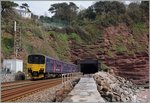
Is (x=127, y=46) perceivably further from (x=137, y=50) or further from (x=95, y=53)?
(x=95, y=53)

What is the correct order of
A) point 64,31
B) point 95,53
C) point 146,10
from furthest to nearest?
point 146,10, point 64,31, point 95,53

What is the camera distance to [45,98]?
1994 cm

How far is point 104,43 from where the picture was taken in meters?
75.1

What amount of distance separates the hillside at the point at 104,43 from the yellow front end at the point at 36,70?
2620 centimetres

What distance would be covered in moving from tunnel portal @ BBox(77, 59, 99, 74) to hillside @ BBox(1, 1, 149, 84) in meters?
1.23

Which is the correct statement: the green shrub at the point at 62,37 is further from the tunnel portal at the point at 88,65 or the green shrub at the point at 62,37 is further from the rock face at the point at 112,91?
the rock face at the point at 112,91

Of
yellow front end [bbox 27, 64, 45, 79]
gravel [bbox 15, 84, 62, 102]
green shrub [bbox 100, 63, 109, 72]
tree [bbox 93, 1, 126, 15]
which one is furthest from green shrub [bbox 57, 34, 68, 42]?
gravel [bbox 15, 84, 62, 102]

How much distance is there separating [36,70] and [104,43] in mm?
41377

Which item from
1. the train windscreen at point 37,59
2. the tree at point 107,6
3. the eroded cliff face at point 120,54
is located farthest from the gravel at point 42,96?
the tree at point 107,6

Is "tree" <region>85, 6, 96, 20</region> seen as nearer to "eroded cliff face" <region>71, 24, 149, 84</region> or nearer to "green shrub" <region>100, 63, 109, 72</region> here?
"eroded cliff face" <region>71, 24, 149, 84</region>

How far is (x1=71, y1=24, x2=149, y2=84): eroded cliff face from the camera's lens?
71562 millimetres

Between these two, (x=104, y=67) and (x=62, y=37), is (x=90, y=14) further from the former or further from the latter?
(x=104, y=67)

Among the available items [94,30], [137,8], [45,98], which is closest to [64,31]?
[94,30]

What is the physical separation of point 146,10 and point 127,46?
44.0ft
